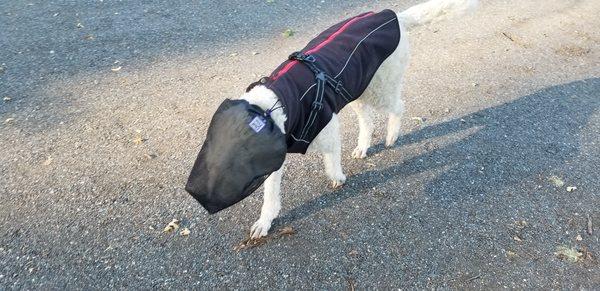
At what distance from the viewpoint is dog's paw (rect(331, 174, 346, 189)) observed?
127 inches

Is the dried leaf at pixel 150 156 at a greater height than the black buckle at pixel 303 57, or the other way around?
the black buckle at pixel 303 57

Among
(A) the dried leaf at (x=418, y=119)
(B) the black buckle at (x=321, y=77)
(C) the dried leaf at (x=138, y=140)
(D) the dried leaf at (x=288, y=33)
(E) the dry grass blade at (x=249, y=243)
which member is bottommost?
(E) the dry grass blade at (x=249, y=243)

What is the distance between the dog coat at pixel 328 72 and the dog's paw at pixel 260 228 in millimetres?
623

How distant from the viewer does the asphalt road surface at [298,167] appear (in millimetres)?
2707

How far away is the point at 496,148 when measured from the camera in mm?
3609

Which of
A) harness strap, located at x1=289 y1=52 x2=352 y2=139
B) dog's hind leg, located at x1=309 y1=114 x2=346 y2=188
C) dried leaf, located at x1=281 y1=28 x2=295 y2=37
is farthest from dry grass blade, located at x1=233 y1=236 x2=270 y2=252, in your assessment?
dried leaf, located at x1=281 y1=28 x2=295 y2=37

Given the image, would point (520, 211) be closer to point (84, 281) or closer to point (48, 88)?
point (84, 281)

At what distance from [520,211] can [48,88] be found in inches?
178

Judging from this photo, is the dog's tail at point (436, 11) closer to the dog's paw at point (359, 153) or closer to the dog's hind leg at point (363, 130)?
the dog's hind leg at point (363, 130)

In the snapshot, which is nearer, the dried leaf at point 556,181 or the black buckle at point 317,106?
the black buckle at point 317,106

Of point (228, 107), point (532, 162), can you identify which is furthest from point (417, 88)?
point (228, 107)

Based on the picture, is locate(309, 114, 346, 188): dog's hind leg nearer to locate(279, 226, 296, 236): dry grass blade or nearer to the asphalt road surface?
the asphalt road surface

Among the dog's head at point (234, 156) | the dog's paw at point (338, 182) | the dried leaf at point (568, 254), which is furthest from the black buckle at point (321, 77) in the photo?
the dried leaf at point (568, 254)

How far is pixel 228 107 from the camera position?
2.05 meters
